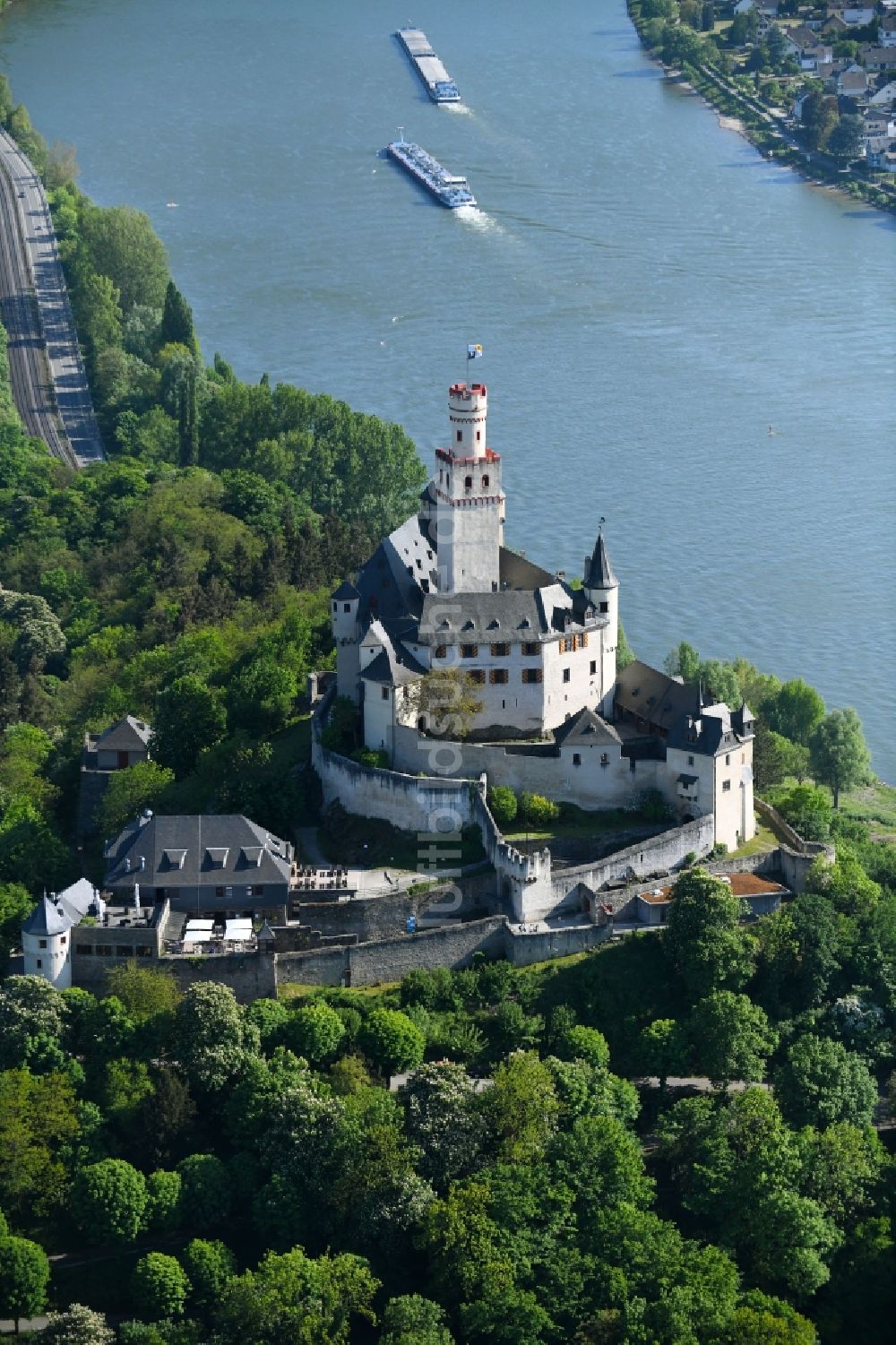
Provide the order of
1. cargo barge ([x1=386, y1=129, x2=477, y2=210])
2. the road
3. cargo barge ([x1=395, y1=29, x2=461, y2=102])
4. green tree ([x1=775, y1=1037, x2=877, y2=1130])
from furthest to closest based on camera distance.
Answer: cargo barge ([x1=395, y1=29, x2=461, y2=102])
cargo barge ([x1=386, y1=129, x2=477, y2=210])
the road
green tree ([x1=775, y1=1037, x2=877, y2=1130])

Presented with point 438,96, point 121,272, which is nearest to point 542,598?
point 121,272

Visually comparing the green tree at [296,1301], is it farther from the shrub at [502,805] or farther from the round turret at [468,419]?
the round turret at [468,419]

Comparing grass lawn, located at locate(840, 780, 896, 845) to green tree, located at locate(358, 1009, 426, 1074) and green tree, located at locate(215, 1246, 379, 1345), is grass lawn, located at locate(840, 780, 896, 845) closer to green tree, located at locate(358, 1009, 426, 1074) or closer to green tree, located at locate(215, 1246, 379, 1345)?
green tree, located at locate(358, 1009, 426, 1074)

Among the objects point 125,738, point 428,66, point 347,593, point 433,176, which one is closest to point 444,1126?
point 347,593

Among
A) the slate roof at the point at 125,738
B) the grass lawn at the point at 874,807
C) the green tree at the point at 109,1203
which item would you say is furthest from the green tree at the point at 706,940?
the slate roof at the point at 125,738

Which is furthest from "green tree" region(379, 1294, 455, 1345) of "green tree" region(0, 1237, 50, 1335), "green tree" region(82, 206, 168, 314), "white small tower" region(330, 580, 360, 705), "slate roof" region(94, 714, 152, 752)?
"green tree" region(82, 206, 168, 314)

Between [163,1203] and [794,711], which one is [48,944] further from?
[794,711]

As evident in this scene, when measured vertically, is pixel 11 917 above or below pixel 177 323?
above
